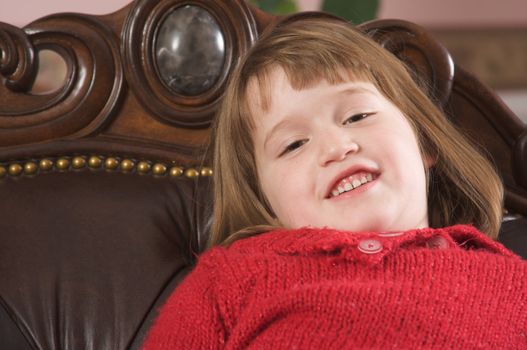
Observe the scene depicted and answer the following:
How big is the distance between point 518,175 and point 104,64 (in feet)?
2.18

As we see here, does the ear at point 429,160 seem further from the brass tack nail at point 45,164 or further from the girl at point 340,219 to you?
the brass tack nail at point 45,164

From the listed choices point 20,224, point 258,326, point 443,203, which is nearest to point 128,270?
point 20,224

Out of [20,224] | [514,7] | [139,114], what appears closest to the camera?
[20,224]


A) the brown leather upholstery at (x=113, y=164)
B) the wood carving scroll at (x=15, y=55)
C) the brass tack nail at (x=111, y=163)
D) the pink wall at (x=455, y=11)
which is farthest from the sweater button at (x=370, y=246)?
the pink wall at (x=455, y=11)

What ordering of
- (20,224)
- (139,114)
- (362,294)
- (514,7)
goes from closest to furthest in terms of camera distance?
1. (362,294)
2. (20,224)
3. (139,114)
4. (514,7)

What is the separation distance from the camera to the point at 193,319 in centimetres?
98

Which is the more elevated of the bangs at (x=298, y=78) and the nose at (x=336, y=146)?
the bangs at (x=298, y=78)

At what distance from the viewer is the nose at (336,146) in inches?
41.5

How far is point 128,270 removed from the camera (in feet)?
3.84

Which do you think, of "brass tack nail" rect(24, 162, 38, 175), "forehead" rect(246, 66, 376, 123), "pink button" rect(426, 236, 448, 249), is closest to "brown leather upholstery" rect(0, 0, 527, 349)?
"brass tack nail" rect(24, 162, 38, 175)

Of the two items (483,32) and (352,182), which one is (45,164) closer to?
(352,182)

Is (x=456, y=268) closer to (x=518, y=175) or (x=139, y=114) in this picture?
(x=518, y=175)

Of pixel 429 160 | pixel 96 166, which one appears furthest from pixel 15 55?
pixel 429 160

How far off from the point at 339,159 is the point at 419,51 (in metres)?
0.37
